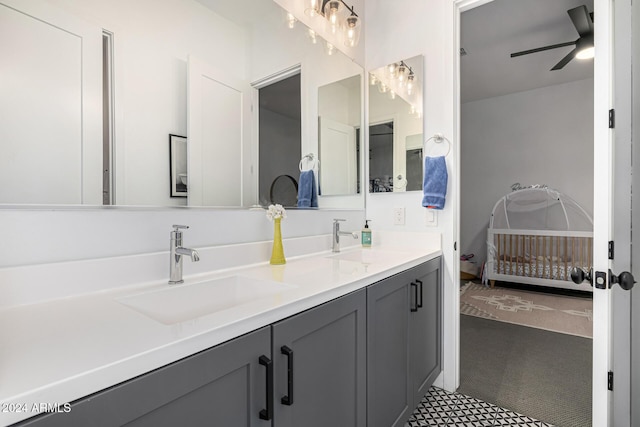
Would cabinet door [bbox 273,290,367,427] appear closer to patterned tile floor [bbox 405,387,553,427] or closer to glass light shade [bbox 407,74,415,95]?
patterned tile floor [bbox 405,387,553,427]

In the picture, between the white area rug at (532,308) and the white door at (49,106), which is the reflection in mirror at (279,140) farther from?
the white area rug at (532,308)

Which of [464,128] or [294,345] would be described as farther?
[464,128]

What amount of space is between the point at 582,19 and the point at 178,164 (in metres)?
3.23

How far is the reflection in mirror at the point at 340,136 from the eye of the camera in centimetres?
202

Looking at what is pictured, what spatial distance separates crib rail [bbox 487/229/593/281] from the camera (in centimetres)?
394

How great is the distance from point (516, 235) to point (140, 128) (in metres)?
4.77

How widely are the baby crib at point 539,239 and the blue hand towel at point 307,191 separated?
3.59 metres

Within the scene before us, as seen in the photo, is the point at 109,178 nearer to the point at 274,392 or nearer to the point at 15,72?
the point at 15,72

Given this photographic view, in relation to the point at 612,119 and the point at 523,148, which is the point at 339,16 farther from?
the point at 523,148

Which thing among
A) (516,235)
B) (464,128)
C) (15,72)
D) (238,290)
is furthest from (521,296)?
(15,72)

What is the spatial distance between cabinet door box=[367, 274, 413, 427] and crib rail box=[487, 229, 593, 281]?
3424 mm

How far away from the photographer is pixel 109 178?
1.04 meters

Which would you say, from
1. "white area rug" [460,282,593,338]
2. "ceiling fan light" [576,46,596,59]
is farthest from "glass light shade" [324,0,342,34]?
"white area rug" [460,282,593,338]

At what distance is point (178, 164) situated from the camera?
1.21 meters
